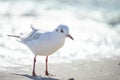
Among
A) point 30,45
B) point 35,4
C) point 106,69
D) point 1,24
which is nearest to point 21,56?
point 30,45

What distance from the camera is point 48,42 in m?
8.88

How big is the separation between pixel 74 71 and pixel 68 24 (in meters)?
4.32

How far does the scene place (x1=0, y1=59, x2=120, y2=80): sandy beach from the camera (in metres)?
8.75

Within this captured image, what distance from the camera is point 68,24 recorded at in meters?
13.6

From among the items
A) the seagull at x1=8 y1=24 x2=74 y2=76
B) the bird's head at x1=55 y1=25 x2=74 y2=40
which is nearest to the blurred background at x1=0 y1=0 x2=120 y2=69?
the seagull at x1=8 y1=24 x2=74 y2=76

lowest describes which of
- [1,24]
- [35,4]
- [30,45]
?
[30,45]

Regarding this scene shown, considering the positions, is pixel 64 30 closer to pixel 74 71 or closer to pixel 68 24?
pixel 74 71

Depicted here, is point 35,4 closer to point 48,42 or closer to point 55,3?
point 55,3

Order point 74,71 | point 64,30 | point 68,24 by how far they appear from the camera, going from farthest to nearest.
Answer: point 68,24, point 74,71, point 64,30

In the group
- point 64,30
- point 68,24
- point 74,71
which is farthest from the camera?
point 68,24

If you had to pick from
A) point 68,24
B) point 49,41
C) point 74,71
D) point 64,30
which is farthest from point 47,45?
point 68,24

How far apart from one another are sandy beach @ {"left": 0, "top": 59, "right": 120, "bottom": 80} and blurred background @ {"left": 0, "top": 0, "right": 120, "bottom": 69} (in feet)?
0.94

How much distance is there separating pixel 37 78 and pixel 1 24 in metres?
4.27

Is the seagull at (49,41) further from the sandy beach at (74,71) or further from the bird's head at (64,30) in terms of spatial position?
the sandy beach at (74,71)
